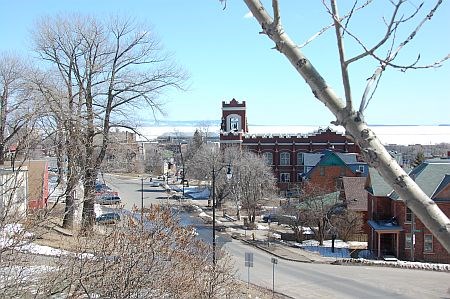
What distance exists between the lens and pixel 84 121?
21094 millimetres

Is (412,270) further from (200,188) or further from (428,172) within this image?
(200,188)

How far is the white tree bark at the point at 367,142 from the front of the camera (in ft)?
8.00

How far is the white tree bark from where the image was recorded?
8.00ft

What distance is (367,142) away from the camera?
2496 mm

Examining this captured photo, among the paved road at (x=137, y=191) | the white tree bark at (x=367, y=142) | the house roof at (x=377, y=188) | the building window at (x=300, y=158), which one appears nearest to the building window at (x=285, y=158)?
the building window at (x=300, y=158)

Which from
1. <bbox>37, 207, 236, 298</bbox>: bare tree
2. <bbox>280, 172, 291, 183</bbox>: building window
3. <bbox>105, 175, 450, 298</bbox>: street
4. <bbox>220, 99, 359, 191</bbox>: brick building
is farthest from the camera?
<bbox>280, 172, 291, 183</bbox>: building window

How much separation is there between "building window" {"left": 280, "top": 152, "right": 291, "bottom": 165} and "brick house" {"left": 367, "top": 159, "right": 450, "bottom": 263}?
1089 inches

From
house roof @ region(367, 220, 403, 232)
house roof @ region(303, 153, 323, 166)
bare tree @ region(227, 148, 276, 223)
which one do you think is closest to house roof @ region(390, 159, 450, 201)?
house roof @ region(367, 220, 403, 232)

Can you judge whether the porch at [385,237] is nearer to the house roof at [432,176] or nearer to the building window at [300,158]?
the house roof at [432,176]

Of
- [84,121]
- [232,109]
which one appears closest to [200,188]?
[232,109]

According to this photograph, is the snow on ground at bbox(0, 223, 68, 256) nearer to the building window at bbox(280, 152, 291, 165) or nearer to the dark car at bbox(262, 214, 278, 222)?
the dark car at bbox(262, 214, 278, 222)

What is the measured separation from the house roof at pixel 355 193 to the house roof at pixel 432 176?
5519 millimetres

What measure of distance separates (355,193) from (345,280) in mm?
15127

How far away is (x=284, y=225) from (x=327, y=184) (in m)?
9.69
